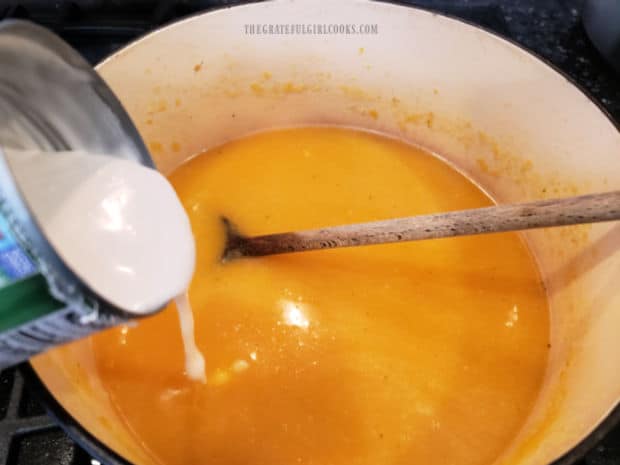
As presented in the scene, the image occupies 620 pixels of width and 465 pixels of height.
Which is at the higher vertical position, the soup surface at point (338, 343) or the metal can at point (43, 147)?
the metal can at point (43, 147)

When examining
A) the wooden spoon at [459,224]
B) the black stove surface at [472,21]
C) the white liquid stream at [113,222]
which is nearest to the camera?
the white liquid stream at [113,222]

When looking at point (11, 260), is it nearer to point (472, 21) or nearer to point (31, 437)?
point (31, 437)

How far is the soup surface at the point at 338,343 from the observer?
3.32ft

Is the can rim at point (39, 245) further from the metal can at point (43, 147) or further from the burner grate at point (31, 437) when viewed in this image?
the burner grate at point (31, 437)

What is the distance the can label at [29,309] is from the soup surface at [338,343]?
0.51m

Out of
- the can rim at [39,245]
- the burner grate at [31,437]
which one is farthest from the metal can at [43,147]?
the burner grate at [31,437]

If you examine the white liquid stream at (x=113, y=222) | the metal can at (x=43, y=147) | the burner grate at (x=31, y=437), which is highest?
the metal can at (x=43, y=147)

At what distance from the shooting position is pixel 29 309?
0.54 m

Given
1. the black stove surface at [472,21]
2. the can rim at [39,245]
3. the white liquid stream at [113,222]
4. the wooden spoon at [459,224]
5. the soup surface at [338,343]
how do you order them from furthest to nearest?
the black stove surface at [472,21] → the soup surface at [338,343] → the wooden spoon at [459,224] → the white liquid stream at [113,222] → the can rim at [39,245]

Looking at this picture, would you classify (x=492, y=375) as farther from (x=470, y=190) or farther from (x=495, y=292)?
(x=470, y=190)

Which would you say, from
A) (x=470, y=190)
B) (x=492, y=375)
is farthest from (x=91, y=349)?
(x=470, y=190)

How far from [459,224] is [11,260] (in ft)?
2.20

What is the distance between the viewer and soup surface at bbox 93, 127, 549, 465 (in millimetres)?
1013

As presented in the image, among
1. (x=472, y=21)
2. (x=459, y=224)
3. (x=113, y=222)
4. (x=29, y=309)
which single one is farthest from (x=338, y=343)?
(x=472, y=21)
